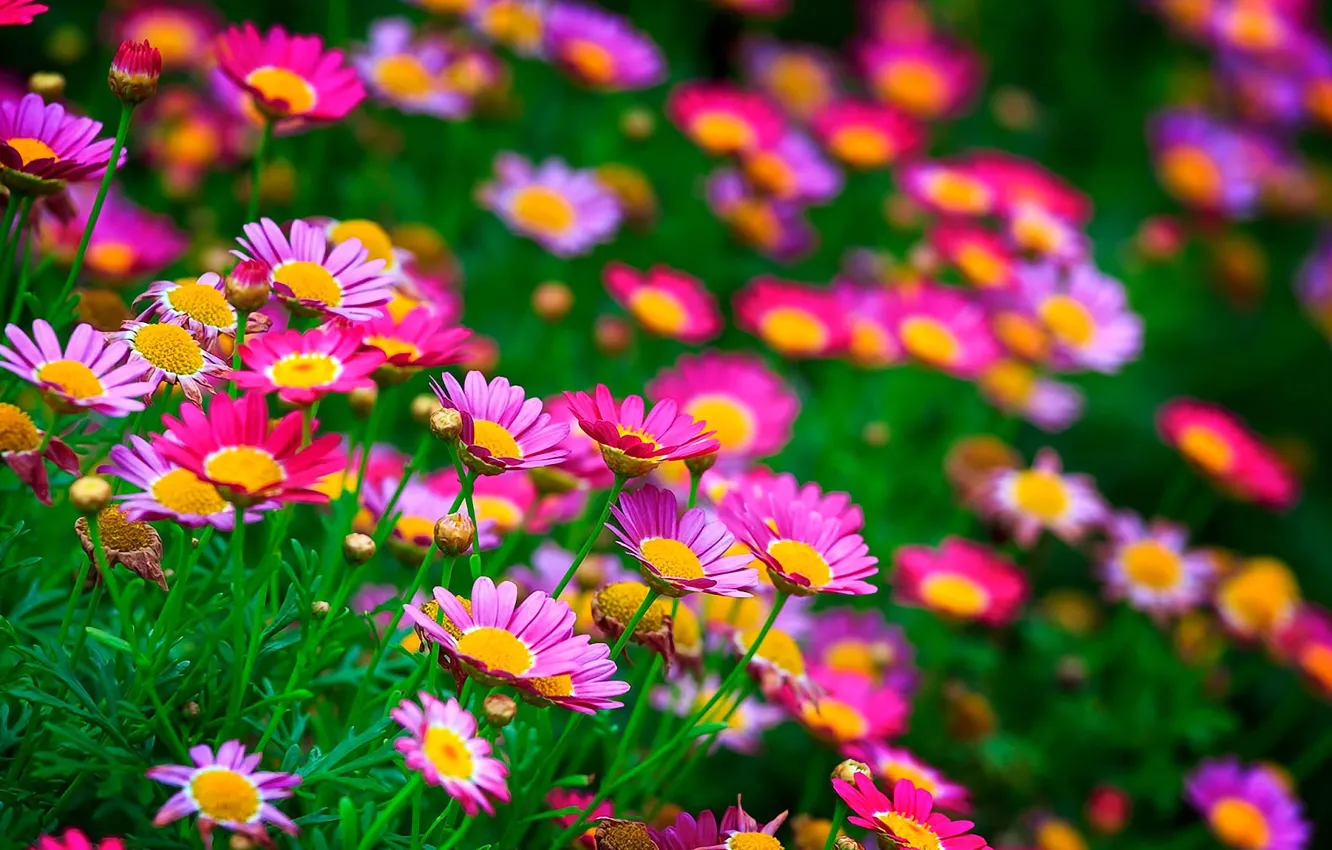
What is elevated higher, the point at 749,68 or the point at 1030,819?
the point at 749,68

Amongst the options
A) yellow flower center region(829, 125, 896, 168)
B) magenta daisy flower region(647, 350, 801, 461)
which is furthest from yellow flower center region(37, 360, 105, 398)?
yellow flower center region(829, 125, 896, 168)

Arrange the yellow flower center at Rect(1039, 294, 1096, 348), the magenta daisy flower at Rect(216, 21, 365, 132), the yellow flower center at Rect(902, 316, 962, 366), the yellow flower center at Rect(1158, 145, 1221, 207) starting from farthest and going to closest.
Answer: the yellow flower center at Rect(1158, 145, 1221, 207), the yellow flower center at Rect(1039, 294, 1096, 348), the yellow flower center at Rect(902, 316, 962, 366), the magenta daisy flower at Rect(216, 21, 365, 132)

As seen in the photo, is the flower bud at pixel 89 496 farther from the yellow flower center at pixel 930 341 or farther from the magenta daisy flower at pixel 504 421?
the yellow flower center at pixel 930 341

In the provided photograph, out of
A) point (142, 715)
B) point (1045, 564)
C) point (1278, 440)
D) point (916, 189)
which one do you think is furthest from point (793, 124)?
point (142, 715)

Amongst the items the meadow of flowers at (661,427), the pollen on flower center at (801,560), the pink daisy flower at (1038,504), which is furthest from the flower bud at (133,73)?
the pink daisy flower at (1038,504)

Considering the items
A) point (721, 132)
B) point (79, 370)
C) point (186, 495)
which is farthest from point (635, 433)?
point (721, 132)

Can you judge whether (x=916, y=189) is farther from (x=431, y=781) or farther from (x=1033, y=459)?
(x=431, y=781)

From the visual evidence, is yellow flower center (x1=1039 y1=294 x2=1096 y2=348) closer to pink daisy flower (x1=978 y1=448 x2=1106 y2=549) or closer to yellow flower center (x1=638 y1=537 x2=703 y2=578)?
pink daisy flower (x1=978 y1=448 x2=1106 y2=549)
